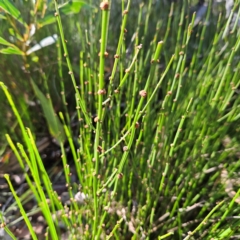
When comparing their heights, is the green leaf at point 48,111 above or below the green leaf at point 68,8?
below

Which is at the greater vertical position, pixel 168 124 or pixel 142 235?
pixel 168 124

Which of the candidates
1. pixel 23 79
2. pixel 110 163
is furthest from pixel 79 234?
pixel 23 79

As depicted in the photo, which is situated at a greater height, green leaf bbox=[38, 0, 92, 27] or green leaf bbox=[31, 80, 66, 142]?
green leaf bbox=[38, 0, 92, 27]

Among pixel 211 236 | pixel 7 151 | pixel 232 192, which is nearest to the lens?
pixel 211 236

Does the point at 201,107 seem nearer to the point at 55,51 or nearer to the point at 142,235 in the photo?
the point at 142,235

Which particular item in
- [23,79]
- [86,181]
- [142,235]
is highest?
[23,79]

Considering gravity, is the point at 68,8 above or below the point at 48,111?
above

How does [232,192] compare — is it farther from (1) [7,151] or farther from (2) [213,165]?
(1) [7,151]

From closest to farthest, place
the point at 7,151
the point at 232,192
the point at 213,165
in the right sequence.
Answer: the point at 232,192 < the point at 213,165 < the point at 7,151

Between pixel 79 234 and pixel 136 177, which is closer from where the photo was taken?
pixel 79 234

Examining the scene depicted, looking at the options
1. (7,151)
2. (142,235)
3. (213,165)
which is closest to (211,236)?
(142,235)
